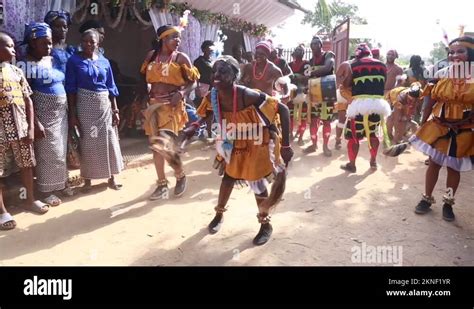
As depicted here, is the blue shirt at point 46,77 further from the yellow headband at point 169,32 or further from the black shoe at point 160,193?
the black shoe at point 160,193

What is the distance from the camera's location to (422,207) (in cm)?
417

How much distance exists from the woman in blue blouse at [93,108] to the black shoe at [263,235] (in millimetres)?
2189

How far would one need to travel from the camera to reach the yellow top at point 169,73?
168 inches

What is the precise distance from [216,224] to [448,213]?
2478mm

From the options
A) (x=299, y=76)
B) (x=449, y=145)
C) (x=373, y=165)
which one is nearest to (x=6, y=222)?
(x=449, y=145)

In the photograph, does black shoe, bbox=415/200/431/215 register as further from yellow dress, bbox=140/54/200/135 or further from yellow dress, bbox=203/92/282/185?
yellow dress, bbox=140/54/200/135

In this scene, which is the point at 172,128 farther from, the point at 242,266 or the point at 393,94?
the point at 393,94

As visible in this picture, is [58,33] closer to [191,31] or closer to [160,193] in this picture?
[160,193]

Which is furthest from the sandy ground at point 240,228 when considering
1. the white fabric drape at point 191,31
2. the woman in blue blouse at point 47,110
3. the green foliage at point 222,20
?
the green foliage at point 222,20

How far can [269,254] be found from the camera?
3.20 m

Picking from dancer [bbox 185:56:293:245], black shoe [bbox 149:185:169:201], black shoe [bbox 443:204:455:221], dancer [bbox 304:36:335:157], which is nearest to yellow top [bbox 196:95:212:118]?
dancer [bbox 185:56:293:245]

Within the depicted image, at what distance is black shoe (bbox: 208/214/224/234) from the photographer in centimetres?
363
